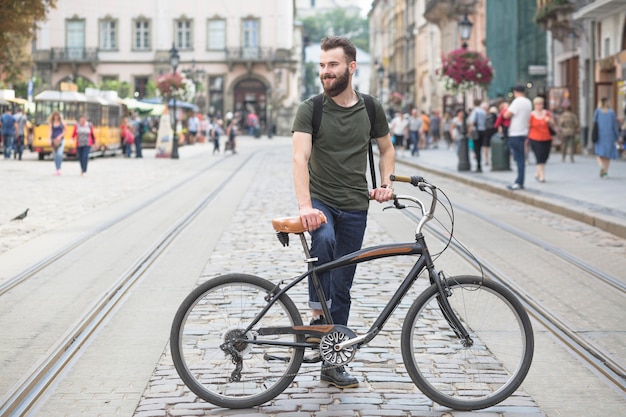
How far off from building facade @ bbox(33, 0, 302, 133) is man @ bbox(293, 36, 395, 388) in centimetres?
7718

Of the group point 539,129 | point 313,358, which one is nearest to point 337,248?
point 313,358

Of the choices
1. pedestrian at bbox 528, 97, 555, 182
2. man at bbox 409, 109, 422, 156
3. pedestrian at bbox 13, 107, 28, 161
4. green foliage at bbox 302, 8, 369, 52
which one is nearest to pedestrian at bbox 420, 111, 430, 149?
man at bbox 409, 109, 422, 156

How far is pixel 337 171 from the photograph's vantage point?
592 centimetres

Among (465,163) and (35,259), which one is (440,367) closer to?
(35,259)

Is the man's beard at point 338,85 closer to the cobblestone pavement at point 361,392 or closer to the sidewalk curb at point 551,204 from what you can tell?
the cobblestone pavement at point 361,392

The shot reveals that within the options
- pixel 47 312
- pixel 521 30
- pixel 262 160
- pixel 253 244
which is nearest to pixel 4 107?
pixel 262 160

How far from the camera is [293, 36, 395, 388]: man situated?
570 centimetres

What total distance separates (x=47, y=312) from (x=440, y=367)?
362 centimetres

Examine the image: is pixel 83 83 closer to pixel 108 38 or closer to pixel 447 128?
pixel 108 38

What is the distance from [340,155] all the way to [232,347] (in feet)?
3.64

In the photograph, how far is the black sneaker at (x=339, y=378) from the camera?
231 inches

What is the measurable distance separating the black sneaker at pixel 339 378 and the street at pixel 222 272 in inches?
1.9

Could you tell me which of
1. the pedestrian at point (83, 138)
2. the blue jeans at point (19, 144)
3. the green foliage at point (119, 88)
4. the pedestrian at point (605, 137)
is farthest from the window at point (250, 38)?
the pedestrian at point (605, 137)

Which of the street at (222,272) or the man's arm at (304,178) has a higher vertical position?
the man's arm at (304,178)
